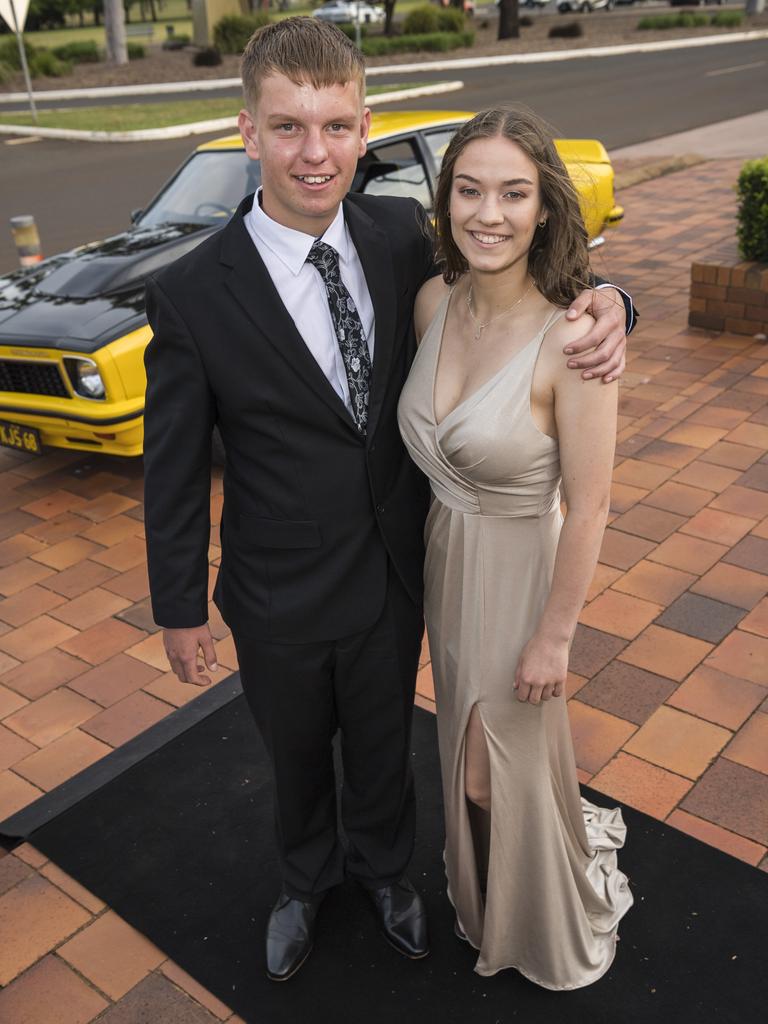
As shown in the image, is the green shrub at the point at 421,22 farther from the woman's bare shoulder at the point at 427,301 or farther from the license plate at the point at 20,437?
the woman's bare shoulder at the point at 427,301

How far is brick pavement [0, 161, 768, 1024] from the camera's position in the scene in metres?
2.60

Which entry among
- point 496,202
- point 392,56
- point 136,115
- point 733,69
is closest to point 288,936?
point 496,202

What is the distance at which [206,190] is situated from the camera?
19.5 feet

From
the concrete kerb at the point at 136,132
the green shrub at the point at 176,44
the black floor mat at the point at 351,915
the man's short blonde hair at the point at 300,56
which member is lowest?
the black floor mat at the point at 351,915

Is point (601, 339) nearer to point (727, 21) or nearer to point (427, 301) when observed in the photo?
point (427, 301)

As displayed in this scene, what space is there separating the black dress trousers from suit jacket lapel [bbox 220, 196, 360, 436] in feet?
1.87

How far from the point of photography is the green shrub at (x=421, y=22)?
34.3 metres

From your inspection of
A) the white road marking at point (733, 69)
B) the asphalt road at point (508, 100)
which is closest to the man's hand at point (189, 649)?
the asphalt road at point (508, 100)

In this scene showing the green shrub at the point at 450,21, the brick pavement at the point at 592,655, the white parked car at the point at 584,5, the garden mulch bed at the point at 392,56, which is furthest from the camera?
the white parked car at the point at 584,5

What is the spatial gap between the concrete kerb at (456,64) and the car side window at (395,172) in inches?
803

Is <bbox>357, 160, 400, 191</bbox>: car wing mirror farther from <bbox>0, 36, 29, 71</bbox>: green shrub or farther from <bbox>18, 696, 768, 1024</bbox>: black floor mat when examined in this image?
<bbox>0, 36, 29, 71</bbox>: green shrub

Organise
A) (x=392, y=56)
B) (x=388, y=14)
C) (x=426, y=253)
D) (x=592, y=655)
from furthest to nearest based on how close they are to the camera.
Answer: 1. (x=388, y=14)
2. (x=392, y=56)
3. (x=592, y=655)
4. (x=426, y=253)

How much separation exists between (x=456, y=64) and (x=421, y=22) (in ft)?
27.8

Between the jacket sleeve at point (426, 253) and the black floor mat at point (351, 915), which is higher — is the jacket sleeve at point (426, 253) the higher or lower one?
the higher one
